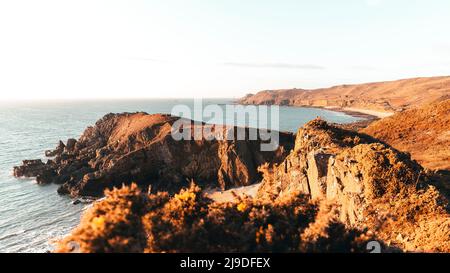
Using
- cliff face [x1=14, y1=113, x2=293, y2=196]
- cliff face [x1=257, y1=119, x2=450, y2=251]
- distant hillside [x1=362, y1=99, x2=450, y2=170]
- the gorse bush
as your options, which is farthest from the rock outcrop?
cliff face [x1=14, y1=113, x2=293, y2=196]

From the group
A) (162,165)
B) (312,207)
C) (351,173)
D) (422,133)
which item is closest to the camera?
(312,207)

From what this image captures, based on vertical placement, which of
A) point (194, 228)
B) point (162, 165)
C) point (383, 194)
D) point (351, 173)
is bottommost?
point (162, 165)

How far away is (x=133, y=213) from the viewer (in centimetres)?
869

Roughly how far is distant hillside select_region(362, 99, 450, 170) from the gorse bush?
87.8 ft

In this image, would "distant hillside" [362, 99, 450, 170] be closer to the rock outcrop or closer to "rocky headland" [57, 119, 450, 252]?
the rock outcrop

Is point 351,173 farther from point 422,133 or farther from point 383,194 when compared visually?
point 422,133

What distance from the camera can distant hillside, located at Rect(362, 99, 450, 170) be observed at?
→ 112 feet

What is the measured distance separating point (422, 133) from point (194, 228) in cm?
4335

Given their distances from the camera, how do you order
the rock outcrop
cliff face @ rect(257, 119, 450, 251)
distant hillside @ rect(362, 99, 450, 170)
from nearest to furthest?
cliff face @ rect(257, 119, 450, 251) < the rock outcrop < distant hillside @ rect(362, 99, 450, 170)

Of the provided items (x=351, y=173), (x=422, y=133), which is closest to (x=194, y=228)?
(x=351, y=173)

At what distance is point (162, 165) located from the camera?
49.2 meters
